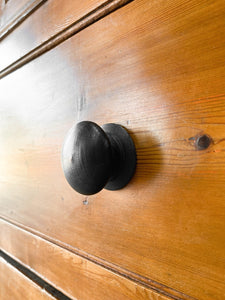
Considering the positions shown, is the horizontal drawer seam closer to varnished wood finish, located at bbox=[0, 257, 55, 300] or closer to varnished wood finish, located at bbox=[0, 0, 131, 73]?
varnished wood finish, located at bbox=[0, 257, 55, 300]

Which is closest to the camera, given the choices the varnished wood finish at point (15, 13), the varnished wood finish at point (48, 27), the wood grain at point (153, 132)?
the wood grain at point (153, 132)

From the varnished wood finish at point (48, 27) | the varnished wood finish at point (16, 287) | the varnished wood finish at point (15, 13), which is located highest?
the varnished wood finish at point (15, 13)

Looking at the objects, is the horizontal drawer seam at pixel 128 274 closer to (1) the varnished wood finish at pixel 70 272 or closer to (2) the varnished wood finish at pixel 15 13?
(1) the varnished wood finish at pixel 70 272

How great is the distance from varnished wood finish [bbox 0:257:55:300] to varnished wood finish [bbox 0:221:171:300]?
2 centimetres

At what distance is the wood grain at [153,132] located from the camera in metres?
0.22

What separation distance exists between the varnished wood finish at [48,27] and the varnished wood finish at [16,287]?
39cm

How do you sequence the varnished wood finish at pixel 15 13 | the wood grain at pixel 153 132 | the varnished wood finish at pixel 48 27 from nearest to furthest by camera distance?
the wood grain at pixel 153 132 → the varnished wood finish at pixel 48 27 → the varnished wood finish at pixel 15 13

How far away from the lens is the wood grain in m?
0.22

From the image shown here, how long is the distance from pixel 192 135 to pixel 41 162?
0.27 meters

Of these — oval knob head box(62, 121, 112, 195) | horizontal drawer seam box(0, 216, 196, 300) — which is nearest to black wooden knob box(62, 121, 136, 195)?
oval knob head box(62, 121, 112, 195)

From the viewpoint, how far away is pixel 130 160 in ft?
0.91

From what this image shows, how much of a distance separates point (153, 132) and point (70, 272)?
0.24 meters

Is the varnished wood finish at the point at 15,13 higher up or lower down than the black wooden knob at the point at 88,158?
higher up

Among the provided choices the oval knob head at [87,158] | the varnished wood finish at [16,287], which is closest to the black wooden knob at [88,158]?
the oval knob head at [87,158]
